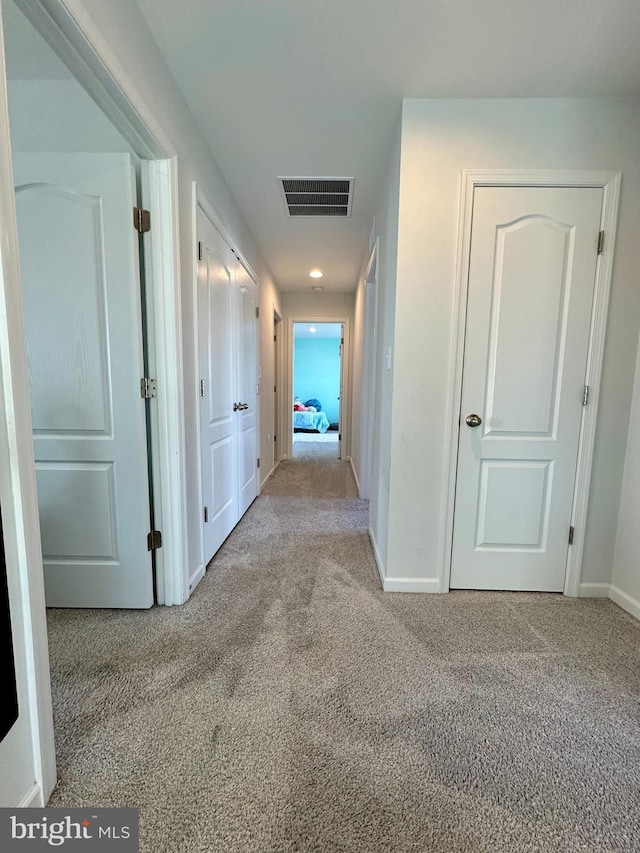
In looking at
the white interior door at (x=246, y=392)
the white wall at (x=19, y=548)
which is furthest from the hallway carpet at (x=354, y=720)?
the white interior door at (x=246, y=392)

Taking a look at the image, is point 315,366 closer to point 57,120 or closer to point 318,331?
point 318,331

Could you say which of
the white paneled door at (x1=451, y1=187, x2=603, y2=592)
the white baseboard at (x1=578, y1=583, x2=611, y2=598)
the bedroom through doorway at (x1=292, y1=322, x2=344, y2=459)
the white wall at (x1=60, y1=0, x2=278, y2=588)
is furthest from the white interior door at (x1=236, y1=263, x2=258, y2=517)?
the bedroom through doorway at (x1=292, y1=322, x2=344, y2=459)

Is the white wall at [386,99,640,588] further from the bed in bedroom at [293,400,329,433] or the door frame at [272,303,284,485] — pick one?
the bed in bedroom at [293,400,329,433]

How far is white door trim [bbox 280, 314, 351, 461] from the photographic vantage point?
5023 mm

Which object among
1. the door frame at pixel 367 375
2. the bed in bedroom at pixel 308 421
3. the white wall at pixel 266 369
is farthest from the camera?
the bed in bedroom at pixel 308 421

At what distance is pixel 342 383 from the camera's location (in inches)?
212

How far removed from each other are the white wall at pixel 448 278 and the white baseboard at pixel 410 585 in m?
0.02

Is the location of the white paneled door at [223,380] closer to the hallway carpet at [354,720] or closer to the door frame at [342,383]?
the hallway carpet at [354,720]

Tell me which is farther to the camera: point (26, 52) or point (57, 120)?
point (57, 120)

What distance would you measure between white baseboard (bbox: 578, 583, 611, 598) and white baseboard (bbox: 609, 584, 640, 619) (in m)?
0.02

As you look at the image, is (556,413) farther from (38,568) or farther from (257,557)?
(38,568)

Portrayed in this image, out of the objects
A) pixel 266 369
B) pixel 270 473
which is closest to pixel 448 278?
pixel 266 369

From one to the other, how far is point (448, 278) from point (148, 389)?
150cm

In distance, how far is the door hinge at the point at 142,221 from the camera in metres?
1.48
